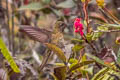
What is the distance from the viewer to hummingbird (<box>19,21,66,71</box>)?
0.92 metres

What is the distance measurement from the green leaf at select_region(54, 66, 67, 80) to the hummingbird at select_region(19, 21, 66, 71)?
0.24 ft

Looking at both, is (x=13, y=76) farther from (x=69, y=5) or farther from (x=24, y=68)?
(x=69, y=5)

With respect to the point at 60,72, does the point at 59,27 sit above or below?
above

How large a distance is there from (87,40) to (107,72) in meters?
0.12

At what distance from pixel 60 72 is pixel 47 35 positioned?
186 millimetres

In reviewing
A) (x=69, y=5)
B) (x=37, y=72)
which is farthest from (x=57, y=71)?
(x=69, y=5)

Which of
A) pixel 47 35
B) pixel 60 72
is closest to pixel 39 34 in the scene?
pixel 47 35

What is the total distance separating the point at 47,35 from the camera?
3.25ft

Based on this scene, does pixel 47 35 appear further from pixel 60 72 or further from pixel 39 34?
pixel 60 72

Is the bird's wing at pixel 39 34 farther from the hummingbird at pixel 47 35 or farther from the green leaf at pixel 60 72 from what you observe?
the green leaf at pixel 60 72

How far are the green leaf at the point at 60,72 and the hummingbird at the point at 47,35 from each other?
74mm

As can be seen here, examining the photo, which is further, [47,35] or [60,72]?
[47,35]

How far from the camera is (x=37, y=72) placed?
3.23 ft

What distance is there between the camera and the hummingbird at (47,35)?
3.01 feet
